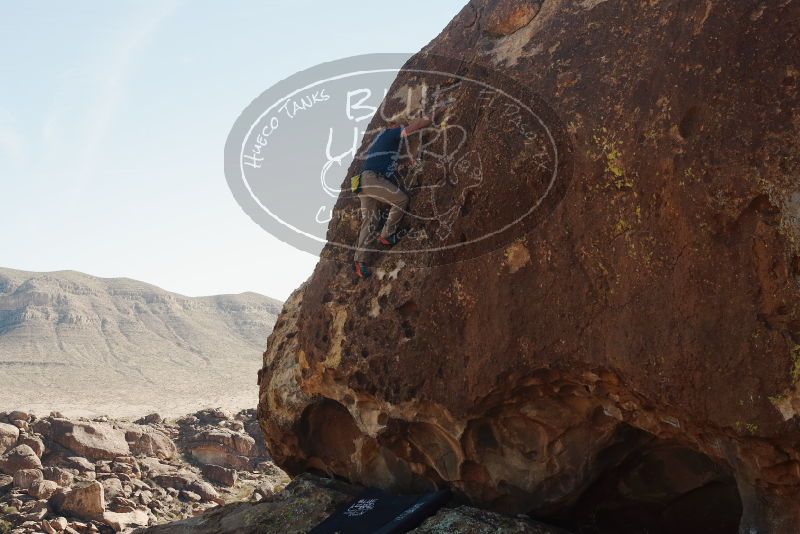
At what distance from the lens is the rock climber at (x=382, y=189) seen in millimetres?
7094

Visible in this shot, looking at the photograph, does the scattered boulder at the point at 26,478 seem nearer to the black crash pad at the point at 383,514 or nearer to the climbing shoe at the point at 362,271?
the black crash pad at the point at 383,514

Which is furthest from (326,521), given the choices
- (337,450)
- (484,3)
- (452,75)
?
(484,3)

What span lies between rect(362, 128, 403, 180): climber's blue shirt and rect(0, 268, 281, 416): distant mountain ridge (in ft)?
77.2

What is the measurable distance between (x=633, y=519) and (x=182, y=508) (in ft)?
28.9

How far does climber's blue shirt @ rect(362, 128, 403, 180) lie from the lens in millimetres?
7289

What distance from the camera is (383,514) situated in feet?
21.1

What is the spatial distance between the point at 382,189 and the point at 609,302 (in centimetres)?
266

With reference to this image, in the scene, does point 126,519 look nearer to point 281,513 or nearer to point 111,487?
point 111,487

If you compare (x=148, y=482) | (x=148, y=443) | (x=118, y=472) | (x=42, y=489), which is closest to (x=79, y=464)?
(x=118, y=472)

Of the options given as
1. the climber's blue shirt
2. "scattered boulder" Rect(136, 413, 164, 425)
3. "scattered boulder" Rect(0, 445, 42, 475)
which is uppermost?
the climber's blue shirt

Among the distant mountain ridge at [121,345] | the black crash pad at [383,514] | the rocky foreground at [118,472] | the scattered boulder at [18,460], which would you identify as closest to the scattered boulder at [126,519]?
the rocky foreground at [118,472]

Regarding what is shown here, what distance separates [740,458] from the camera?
4750 millimetres

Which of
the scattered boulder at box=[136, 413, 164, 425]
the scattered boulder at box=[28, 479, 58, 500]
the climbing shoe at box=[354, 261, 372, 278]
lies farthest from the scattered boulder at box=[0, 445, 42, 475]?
the climbing shoe at box=[354, 261, 372, 278]

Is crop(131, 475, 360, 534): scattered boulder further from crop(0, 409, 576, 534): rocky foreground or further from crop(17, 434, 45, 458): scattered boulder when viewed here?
crop(17, 434, 45, 458): scattered boulder
